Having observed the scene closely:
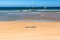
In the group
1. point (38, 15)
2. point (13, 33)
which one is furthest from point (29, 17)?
point (13, 33)

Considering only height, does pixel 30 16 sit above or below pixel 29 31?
above

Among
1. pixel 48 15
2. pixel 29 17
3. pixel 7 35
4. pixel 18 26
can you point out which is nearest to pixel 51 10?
pixel 48 15

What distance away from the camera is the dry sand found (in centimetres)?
81

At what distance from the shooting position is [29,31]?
83 cm

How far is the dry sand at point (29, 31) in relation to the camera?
814 mm

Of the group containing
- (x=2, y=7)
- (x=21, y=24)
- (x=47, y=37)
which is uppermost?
(x=2, y=7)

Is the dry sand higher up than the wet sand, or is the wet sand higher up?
the wet sand

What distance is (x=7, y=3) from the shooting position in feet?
2.77

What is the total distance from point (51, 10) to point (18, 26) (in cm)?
29

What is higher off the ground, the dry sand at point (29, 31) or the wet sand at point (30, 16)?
the wet sand at point (30, 16)

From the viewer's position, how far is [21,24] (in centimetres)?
85

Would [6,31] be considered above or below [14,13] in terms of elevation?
below

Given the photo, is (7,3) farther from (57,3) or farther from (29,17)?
(57,3)

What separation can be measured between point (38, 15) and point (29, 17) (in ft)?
0.24
